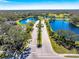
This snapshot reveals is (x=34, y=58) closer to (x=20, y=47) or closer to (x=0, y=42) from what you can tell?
(x=20, y=47)

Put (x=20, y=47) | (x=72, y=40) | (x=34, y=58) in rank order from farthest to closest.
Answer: (x=72, y=40) < (x=20, y=47) < (x=34, y=58)

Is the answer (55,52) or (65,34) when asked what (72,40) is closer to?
(65,34)

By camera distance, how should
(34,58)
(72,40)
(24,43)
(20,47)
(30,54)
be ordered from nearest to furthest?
(34,58) → (30,54) → (20,47) → (24,43) → (72,40)

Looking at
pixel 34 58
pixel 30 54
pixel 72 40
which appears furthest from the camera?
pixel 72 40

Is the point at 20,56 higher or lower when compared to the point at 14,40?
lower

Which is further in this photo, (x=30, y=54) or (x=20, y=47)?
(x=20, y=47)

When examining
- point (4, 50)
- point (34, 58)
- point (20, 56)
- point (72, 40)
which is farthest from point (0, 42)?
point (72, 40)

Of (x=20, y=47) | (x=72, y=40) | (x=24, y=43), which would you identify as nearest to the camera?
(x=20, y=47)

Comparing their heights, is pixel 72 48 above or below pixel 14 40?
below

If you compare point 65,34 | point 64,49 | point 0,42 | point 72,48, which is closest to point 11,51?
point 0,42
